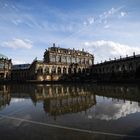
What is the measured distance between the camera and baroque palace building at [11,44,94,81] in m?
78.9

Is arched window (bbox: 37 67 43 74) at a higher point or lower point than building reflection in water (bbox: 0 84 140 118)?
higher

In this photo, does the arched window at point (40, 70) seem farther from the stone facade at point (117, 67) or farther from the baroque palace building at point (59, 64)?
the stone facade at point (117, 67)

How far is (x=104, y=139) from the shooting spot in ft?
22.3

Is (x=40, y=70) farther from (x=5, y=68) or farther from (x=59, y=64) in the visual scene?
(x=5, y=68)

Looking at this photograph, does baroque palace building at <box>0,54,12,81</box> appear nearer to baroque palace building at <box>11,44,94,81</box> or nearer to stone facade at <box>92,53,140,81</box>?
baroque palace building at <box>11,44,94,81</box>

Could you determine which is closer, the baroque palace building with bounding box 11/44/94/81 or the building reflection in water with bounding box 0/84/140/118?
the building reflection in water with bounding box 0/84/140/118

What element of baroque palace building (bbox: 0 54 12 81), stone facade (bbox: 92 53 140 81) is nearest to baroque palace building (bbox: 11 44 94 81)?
stone facade (bbox: 92 53 140 81)

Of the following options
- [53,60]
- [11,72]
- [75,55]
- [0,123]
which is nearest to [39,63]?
[53,60]

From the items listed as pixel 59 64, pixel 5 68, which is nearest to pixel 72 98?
pixel 59 64

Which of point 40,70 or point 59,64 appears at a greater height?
point 59,64

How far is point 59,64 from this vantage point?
86312mm

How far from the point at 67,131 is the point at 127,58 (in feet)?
221

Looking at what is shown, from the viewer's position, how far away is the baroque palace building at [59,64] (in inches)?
3105

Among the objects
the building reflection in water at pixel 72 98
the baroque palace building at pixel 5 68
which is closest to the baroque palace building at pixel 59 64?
the baroque palace building at pixel 5 68
